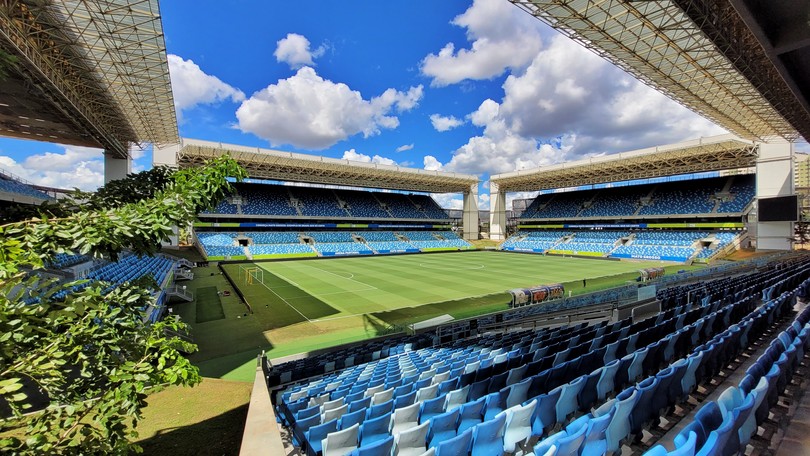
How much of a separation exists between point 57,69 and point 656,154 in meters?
53.0

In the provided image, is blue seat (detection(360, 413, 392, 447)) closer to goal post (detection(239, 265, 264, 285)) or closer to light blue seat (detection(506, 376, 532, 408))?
light blue seat (detection(506, 376, 532, 408))

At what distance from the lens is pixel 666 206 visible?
180 ft

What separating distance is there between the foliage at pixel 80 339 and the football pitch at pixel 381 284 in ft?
51.1

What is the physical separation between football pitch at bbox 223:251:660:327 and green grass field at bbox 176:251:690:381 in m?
0.06

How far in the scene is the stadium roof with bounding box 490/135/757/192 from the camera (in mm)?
39062

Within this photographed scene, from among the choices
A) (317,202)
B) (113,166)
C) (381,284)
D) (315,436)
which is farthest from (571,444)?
(317,202)

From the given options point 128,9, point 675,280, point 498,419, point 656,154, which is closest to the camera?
point 498,419

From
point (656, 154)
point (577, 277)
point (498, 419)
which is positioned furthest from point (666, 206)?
point (498, 419)

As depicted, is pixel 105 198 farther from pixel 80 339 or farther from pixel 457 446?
pixel 457 446

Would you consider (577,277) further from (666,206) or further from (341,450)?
(666,206)

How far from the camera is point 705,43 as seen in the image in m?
17.5

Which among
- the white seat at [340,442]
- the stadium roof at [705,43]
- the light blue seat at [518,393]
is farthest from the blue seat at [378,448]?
the stadium roof at [705,43]

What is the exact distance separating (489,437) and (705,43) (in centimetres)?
2215

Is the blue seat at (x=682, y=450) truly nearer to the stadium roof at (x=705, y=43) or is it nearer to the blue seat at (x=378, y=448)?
the blue seat at (x=378, y=448)
